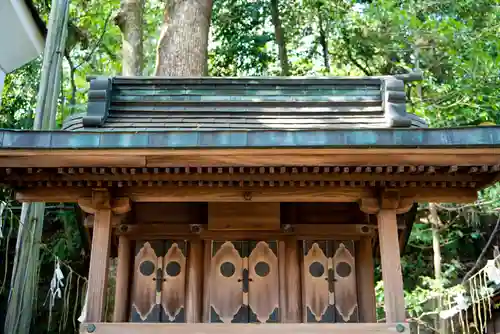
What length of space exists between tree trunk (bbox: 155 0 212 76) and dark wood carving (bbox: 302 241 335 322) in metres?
4.45

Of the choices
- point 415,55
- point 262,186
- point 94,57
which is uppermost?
point 94,57

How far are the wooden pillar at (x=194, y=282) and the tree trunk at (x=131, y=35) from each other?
20.2ft

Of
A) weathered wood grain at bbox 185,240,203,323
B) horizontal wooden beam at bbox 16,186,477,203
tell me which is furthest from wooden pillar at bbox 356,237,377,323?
weathered wood grain at bbox 185,240,203,323

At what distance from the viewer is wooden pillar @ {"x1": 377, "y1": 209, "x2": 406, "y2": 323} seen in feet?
14.7

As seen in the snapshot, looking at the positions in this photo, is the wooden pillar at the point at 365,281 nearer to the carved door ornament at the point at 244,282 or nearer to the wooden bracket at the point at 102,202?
the carved door ornament at the point at 244,282

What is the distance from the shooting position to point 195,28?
9469 millimetres

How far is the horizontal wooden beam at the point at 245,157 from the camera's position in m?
4.27

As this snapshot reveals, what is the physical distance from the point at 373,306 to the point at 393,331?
93 cm

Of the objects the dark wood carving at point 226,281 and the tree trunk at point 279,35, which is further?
the tree trunk at point 279,35

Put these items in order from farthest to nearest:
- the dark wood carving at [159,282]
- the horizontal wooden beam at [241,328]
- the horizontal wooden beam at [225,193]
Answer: the dark wood carving at [159,282] < the horizontal wooden beam at [225,193] < the horizontal wooden beam at [241,328]

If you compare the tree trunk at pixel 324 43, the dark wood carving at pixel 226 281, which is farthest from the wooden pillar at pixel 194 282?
the tree trunk at pixel 324 43

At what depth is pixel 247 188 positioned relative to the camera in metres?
4.86

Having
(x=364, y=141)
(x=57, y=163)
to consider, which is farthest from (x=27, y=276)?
(x=364, y=141)

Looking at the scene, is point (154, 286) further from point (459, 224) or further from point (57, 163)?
point (459, 224)
